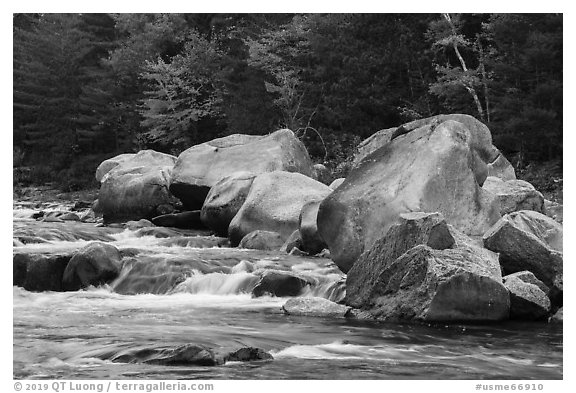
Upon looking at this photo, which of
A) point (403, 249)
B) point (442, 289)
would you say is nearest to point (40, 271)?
point (403, 249)

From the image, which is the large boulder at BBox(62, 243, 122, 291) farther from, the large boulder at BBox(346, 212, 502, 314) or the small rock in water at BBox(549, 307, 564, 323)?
the small rock in water at BBox(549, 307, 564, 323)

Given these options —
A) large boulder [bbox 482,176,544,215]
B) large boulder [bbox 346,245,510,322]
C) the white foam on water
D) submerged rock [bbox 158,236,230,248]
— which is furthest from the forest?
large boulder [bbox 346,245,510,322]

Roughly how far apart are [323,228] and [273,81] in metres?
18.1

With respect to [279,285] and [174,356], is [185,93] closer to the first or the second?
[279,285]

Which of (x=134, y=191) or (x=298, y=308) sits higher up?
(x=134, y=191)

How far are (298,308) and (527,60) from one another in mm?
11702

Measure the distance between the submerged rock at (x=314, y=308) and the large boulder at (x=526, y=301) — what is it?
1.74m

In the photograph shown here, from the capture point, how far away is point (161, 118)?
31.8 m

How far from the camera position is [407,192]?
35.6 ft

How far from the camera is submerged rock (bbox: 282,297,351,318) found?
8852 mm
